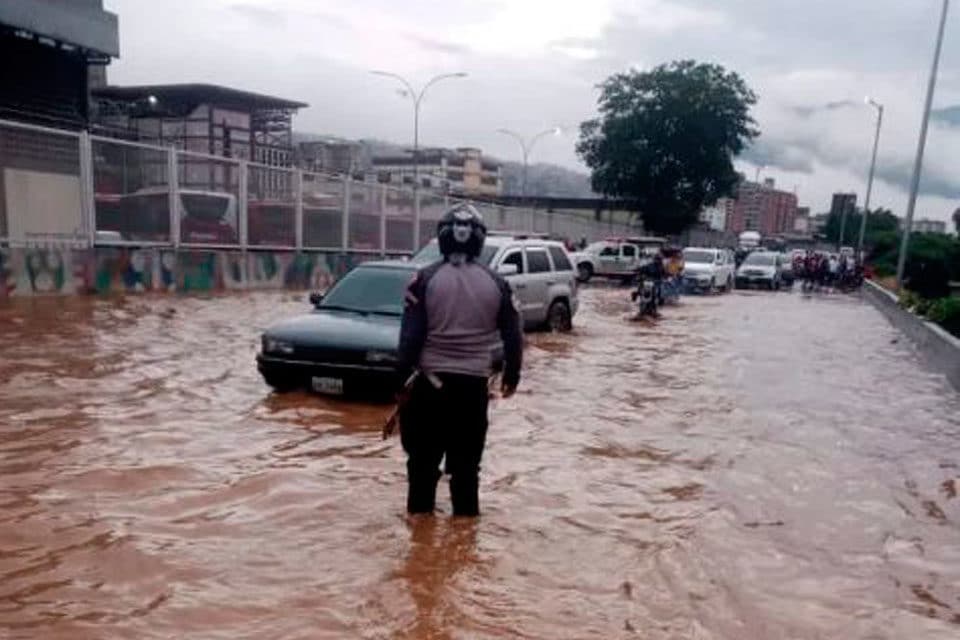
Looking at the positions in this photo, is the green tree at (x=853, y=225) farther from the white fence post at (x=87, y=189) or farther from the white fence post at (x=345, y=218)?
the white fence post at (x=87, y=189)

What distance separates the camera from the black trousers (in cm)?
504

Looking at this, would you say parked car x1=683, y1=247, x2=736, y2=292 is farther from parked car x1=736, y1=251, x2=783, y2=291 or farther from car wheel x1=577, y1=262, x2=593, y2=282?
car wheel x1=577, y1=262, x2=593, y2=282

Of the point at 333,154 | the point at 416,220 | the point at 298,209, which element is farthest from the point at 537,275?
the point at 333,154

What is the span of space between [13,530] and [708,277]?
2904 centimetres

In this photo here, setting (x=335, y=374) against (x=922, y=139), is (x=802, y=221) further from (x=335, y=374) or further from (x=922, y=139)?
(x=335, y=374)

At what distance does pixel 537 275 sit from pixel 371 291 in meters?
6.10

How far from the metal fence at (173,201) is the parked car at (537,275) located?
20.5ft

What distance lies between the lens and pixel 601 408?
959 centimetres

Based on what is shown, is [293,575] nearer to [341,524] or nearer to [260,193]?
[341,524]

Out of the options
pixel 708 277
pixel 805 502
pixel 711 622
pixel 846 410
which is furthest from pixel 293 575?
pixel 708 277

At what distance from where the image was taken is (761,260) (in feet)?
125

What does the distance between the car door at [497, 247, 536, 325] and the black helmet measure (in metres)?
9.28

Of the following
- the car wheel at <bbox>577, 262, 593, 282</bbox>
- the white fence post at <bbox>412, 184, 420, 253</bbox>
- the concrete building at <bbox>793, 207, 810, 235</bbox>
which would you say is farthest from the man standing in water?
the concrete building at <bbox>793, 207, 810, 235</bbox>

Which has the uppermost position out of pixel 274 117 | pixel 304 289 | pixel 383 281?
pixel 274 117
